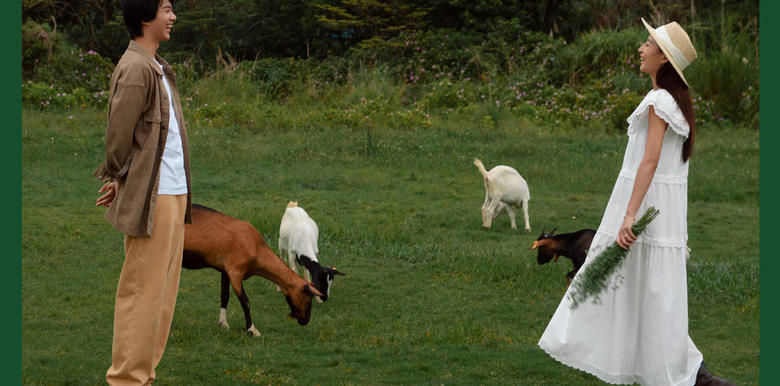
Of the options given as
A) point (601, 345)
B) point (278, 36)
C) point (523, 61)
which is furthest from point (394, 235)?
point (278, 36)

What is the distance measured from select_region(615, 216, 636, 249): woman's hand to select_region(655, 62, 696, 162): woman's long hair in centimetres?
61

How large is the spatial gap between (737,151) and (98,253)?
518 inches

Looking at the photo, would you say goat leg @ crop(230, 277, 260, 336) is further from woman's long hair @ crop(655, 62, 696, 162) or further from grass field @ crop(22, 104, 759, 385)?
woman's long hair @ crop(655, 62, 696, 162)

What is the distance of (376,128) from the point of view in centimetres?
1797

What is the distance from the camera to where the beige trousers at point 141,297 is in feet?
15.4

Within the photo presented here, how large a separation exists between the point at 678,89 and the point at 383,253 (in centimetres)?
551

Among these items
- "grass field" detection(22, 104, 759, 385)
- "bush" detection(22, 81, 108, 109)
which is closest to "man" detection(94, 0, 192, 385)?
"grass field" detection(22, 104, 759, 385)

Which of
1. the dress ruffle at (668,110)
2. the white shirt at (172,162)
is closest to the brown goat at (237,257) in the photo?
the white shirt at (172,162)

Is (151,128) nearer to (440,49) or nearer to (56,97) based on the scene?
(56,97)

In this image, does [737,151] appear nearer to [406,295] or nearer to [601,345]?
[406,295]

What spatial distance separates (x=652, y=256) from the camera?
5.26 metres

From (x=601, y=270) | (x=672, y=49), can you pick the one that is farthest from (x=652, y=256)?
(x=672, y=49)

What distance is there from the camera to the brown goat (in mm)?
6949

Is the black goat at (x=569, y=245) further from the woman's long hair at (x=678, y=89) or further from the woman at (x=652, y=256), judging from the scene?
the woman's long hair at (x=678, y=89)
